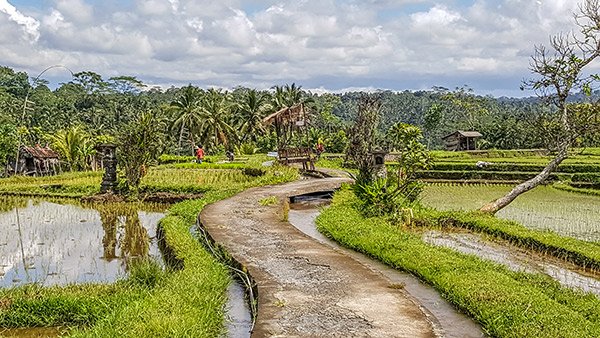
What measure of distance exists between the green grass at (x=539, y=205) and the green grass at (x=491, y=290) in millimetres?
4651

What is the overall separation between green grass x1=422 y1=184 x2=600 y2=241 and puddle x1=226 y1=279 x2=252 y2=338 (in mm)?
7639

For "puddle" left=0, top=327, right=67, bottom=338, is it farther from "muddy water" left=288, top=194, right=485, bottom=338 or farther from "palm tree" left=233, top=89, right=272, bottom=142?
"palm tree" left=233, top=89, right=272, bottom=142

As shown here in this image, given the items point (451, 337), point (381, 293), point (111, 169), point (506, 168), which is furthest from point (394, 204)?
point (506, 168)

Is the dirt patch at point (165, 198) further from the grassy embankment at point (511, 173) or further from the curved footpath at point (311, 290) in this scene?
the grassy embankment at point (511, 173)

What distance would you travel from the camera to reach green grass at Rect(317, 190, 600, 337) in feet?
18.4

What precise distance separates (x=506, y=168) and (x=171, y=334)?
25417 millimetres

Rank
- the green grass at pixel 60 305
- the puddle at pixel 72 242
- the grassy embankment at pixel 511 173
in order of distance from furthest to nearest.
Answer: the grassy embankment at pixel 511 173
the puddle at pixel 72 242
the green grass at pixel 60 305

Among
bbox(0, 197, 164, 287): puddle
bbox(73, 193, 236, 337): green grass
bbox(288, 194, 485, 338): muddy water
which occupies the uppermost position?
bbox(73, 193, 236, 337): green grass

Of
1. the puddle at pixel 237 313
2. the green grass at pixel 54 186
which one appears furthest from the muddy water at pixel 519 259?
the green grass at pixel 54 186

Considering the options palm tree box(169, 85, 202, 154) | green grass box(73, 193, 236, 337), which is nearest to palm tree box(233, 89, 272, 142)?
palm tree box(169, 85, 202, 154)

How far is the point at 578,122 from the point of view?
13141 millimetres

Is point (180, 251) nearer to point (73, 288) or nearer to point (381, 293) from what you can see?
point (73, 288)

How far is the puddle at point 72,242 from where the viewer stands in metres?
9.12

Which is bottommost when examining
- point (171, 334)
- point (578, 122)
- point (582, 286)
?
point (582, 286)
